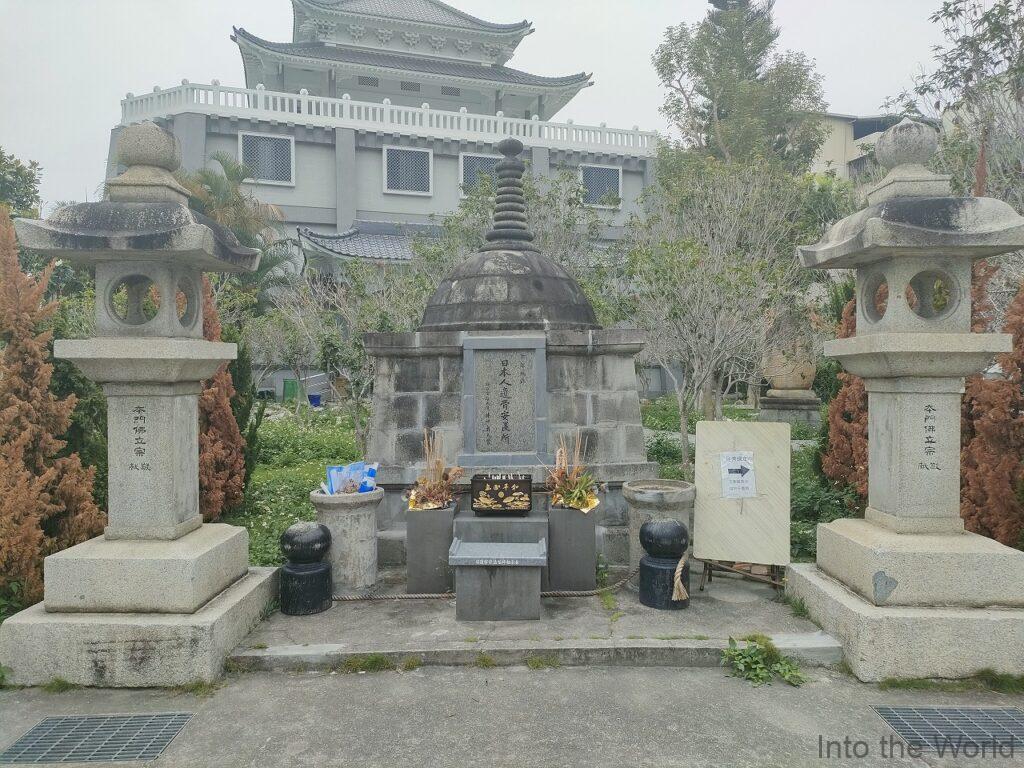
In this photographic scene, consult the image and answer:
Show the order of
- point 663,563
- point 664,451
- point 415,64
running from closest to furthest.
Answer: point 663,563 → point 664,451 → point 415,64

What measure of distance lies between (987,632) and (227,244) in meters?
6.65

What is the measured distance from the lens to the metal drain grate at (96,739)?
163 inches

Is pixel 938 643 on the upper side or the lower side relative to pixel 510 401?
lower

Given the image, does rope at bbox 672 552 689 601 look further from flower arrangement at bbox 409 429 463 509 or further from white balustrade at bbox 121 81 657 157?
white balustrade at bbox 121 81 657 157

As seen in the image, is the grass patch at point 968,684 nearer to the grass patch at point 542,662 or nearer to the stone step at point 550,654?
the stone step at point 550,654

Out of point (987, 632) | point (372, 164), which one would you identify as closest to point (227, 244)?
point (987, 632)

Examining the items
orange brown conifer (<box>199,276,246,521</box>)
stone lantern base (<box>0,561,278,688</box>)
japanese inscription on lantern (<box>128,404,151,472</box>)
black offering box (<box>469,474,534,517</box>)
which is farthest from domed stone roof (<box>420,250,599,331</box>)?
stone lantern base (<box>0,561,278,688</box>)

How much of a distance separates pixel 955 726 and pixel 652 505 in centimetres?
300

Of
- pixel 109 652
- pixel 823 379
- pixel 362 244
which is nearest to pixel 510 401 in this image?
pixel 109 652

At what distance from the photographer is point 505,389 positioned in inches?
303

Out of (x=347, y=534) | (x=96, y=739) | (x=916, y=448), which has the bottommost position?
(x=96, y=739)

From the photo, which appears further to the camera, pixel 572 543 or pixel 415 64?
pixel 415 64

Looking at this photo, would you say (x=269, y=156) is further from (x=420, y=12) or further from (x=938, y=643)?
(x=938, y=643)

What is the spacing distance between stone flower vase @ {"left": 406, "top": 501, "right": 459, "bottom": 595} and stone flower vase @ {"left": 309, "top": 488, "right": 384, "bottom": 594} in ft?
1.51
